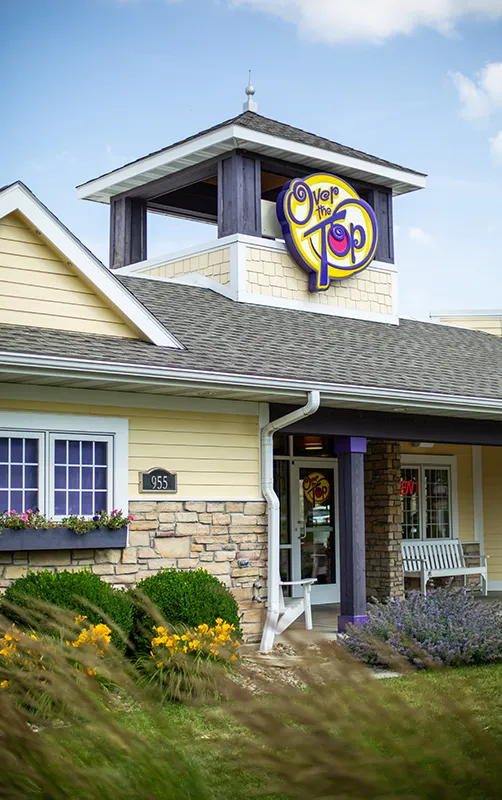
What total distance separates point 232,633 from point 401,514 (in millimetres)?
6498

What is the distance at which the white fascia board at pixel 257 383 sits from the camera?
8.57 m

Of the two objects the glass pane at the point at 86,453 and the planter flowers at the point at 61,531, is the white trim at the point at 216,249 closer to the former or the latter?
the glass pane at the point at 86,453

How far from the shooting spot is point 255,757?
2002mm

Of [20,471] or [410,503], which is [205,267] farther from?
[20,471]

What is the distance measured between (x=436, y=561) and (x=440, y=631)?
271 inches

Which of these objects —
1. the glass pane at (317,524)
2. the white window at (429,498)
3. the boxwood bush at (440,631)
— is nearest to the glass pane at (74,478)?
the boxwood bush at (440,631)

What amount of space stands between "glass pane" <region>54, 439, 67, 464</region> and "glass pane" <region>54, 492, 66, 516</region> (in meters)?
0.30

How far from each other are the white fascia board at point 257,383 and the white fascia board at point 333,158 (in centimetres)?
413

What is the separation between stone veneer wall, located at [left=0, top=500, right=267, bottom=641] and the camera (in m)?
9.24

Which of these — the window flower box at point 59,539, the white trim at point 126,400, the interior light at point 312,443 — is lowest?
the window flower box at point 59,539

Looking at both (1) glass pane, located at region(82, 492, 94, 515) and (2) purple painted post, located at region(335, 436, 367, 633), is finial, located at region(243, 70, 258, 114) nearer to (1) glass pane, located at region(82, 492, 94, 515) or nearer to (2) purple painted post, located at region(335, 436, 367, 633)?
(2) purple painted post, located at region(335, 436, 367, 633)

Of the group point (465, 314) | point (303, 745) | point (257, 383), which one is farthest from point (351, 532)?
point (303, 745)

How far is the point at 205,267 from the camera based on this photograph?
543 inches

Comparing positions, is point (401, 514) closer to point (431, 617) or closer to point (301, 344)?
point (301, 344)
